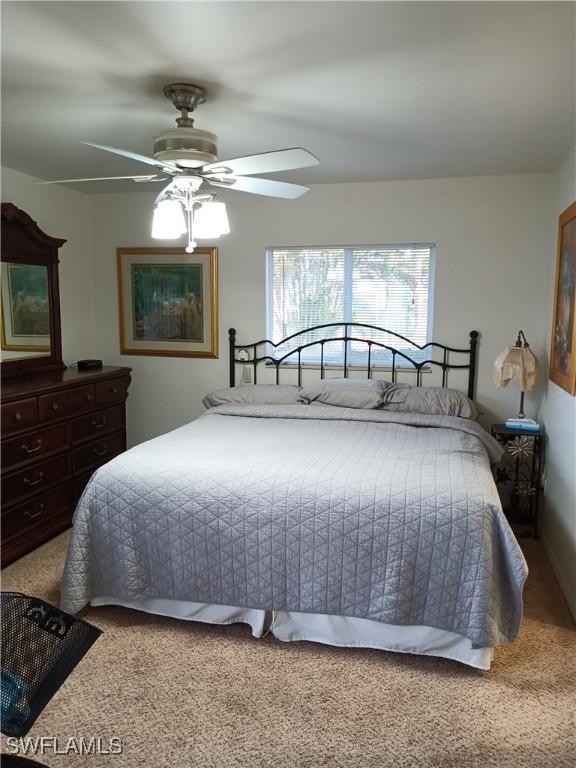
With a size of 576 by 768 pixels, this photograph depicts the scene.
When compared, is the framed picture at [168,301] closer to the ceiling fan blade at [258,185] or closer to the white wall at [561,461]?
the ceiling fan blade at [258,185]

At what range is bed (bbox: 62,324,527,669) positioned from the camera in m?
2.32

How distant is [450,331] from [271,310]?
137 centimetres

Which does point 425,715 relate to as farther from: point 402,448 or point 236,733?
point 402,448

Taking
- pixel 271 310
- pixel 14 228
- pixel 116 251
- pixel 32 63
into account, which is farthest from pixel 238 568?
pixel 116 251

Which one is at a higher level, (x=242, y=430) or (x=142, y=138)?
(x=142, y=138)

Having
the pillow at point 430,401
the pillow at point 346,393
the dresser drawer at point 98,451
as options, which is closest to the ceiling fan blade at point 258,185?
the pillow at point 346,393

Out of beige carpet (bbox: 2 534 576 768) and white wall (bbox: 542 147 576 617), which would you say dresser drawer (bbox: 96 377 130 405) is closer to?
beige carpet (bbox: 2 534 576 768)

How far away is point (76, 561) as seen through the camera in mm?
2648

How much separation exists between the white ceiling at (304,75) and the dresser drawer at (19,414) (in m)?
1.46

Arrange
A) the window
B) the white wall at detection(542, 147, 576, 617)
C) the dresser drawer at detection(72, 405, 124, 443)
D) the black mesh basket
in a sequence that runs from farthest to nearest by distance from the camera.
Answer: the window, the dresser drawer at detection(72, 405, 124, 443), the white wall at detection(542, 147, 576, 617), the black mesh basket

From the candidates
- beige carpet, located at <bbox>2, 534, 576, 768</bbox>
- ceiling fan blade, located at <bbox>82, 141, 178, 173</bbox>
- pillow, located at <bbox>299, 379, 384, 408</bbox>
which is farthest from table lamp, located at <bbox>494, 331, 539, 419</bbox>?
ceiling fan blade, located at <bbox>82, 141, 178, 173</bbox>

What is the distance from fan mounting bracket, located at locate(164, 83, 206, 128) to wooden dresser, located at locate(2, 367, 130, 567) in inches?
72.2

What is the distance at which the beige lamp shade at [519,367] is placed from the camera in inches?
143

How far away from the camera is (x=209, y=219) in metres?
2.70
